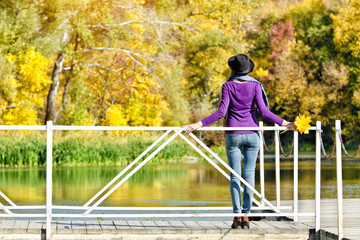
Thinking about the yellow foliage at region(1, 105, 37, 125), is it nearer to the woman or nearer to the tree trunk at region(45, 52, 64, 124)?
the tree trunk at region(45, 52, 64, 124)

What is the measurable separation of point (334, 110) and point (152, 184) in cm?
2696

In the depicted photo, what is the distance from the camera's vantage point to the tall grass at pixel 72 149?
80.3ft

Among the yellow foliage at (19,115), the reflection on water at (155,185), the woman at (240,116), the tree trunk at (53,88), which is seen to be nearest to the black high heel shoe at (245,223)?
the woman at (240,116)

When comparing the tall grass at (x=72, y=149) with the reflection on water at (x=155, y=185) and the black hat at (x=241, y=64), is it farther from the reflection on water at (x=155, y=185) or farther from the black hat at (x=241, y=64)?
the black hat at (x=241, y=64)

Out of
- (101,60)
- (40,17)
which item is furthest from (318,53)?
(40,17)

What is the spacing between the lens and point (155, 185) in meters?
17.1

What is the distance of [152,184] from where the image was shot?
17.4m

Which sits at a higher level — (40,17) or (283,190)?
(40,17)

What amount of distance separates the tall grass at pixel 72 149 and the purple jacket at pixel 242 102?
1818cm

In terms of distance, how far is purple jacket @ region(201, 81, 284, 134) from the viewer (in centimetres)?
710

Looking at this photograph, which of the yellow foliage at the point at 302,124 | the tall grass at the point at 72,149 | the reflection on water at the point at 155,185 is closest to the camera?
the yellow foliage at the point at 302,124

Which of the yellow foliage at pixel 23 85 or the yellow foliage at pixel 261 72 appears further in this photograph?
the yellow foliage at pixel 261 72

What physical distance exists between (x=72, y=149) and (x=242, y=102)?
1851 cm

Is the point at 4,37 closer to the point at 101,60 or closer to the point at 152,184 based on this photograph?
the point at 101,60
